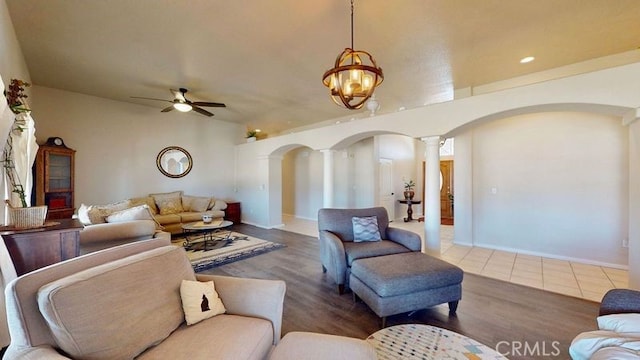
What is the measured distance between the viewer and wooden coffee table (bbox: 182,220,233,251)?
4582 millimetres

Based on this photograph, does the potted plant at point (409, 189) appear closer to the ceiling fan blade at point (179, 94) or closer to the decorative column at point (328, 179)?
the decorative column at point (328, 179)

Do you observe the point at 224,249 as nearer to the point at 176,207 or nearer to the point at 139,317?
the point at 176,207

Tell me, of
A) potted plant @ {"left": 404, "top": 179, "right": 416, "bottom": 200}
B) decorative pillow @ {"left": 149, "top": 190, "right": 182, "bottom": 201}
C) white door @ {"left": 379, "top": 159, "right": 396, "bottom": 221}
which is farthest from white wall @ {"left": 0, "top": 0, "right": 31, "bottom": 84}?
potted plant @ {"left": 404, "top": 179, "right": 416, "bottom": 200}

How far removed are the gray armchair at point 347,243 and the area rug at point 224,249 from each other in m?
1.56

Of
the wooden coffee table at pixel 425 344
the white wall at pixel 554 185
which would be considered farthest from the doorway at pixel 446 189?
the wooden coffee table at pixel 425 344

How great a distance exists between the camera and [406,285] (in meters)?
2.18

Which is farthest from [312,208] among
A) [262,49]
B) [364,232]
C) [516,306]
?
[516,306]

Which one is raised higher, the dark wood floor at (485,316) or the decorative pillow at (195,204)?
the decorative pillow at (195,204)

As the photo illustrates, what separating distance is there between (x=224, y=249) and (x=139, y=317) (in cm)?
341

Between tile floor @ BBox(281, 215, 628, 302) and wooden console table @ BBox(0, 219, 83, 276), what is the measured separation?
4.44m

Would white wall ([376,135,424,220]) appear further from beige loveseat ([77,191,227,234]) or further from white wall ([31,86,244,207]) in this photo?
white wall ([31,86,244,207])

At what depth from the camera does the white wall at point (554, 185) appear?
3.55 metres

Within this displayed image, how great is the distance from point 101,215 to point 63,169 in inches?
99.9

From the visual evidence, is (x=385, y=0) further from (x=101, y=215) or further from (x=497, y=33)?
(x=101, y=215)
